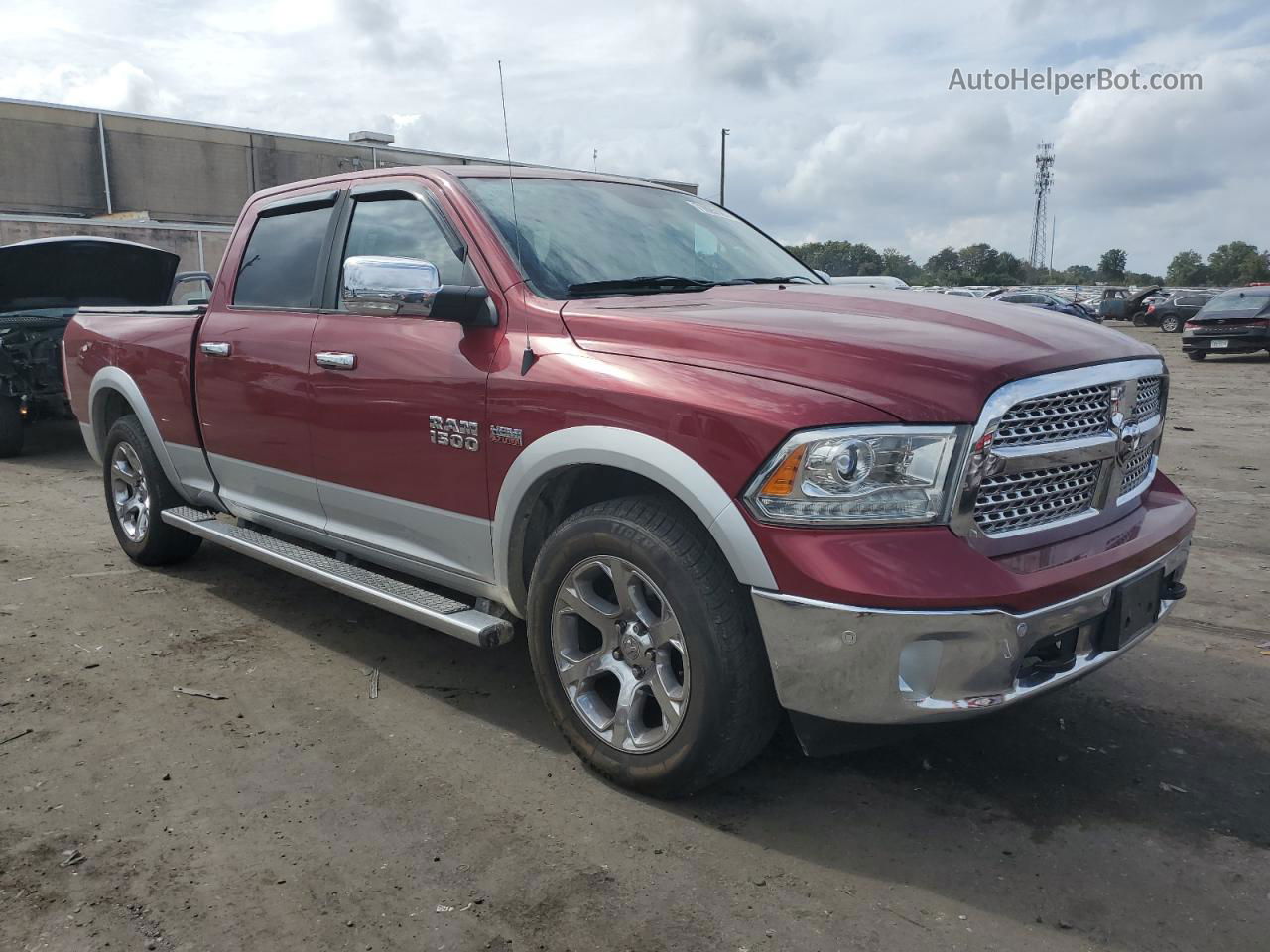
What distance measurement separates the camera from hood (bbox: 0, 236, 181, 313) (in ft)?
30.9

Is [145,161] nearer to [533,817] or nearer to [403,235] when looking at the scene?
[403,235]

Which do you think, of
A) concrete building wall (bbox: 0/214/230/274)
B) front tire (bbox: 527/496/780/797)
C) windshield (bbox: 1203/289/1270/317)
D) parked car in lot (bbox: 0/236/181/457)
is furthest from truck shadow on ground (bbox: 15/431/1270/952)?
concrete building wall (bbox: 0/214/230/274)

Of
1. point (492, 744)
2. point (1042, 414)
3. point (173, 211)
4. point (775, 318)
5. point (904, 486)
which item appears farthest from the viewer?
point (173, 211)

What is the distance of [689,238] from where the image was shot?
13.6ft

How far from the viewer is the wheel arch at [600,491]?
2715mm

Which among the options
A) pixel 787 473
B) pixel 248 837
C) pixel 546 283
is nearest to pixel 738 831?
pixel 787 473

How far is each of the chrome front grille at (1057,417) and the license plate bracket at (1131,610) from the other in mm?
456

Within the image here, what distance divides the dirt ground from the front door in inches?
25.7

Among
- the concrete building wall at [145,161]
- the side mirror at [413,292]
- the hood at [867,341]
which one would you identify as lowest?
the hood at [867,341]

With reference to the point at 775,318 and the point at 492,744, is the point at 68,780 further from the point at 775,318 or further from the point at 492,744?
the point at 775,318

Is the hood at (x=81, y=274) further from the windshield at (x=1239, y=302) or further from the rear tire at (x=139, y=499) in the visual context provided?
the windshield at (x=1239, y=302)

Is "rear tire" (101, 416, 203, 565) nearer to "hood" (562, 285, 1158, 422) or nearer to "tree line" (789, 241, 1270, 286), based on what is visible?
"hood" (562, 285, 1158, 422)

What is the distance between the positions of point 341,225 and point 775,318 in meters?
2.10

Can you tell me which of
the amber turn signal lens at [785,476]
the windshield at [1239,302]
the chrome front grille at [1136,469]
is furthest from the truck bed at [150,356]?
the windshield at [1239,302]
